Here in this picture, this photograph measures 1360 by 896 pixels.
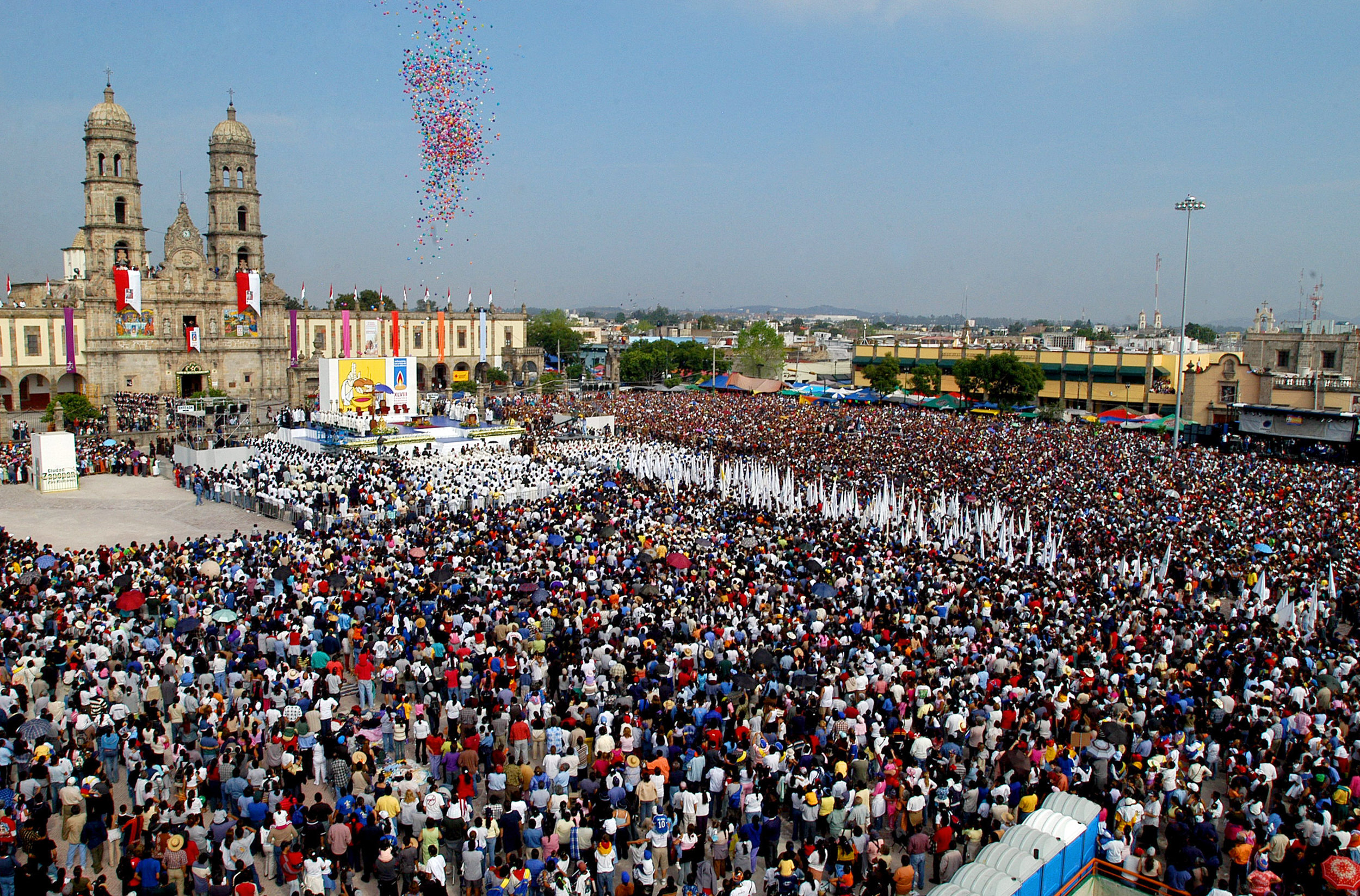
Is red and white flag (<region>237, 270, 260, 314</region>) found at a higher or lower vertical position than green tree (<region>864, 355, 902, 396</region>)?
higher

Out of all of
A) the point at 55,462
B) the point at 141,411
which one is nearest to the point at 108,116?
the point at 141,411

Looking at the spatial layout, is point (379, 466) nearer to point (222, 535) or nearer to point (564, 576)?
point (222, 535)

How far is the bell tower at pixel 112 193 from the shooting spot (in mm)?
56344

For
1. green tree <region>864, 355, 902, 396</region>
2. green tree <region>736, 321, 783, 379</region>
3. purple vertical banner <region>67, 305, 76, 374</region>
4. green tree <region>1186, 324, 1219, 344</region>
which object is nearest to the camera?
purple vertical banner <region>67, 305, 76, 374</region>

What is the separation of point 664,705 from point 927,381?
56076mm

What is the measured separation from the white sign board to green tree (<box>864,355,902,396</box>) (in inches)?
1900

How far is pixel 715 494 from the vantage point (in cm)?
2694

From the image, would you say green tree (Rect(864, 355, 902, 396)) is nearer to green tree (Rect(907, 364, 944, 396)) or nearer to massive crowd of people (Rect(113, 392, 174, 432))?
green tree (Rect(907, 364, 944, 396))

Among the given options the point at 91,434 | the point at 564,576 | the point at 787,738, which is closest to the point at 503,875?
the point at 787,738

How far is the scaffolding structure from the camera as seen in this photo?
3744 centimetres

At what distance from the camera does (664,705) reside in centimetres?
1212

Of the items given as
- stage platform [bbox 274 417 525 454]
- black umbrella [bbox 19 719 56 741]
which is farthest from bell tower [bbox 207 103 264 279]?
black umbrella [bbox 19 719 56 741]

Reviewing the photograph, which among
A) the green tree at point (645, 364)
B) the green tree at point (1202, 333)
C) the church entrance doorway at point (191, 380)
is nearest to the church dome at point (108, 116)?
the church entrance doorway at point (191, 380)

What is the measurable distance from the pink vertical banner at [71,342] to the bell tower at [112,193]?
378cm
